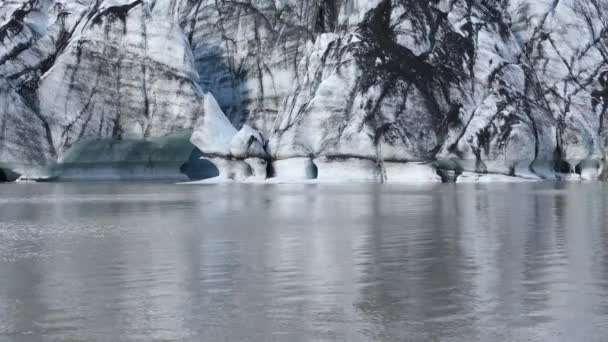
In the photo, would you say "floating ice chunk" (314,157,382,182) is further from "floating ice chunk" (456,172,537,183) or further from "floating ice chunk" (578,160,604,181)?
"floating ice chunk" (578,160,604,181)

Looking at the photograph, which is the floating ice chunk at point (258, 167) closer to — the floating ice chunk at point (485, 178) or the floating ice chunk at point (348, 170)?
the floating ice chunk at point (348, 170)

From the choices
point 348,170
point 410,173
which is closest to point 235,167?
point 348,170

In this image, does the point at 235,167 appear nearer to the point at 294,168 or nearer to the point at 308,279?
the point at 294,168

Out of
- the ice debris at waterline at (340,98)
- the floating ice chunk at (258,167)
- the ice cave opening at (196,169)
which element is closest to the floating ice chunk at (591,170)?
the ice debris at waterline at (340,98)

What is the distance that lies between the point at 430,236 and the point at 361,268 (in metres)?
4.01

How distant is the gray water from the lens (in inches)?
263

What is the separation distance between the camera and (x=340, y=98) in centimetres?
4747

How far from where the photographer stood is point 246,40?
59.0m

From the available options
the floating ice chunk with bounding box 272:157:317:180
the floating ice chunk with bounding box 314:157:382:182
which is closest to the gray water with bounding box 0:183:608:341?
the floating ice chunk with bounding box 314:157:382:182

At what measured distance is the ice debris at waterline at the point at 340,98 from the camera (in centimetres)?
4544

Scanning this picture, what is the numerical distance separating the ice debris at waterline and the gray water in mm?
27723

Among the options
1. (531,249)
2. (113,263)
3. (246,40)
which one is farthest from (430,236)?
(246,40)

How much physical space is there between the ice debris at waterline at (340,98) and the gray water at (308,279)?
27.7 metres

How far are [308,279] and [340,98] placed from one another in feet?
127
